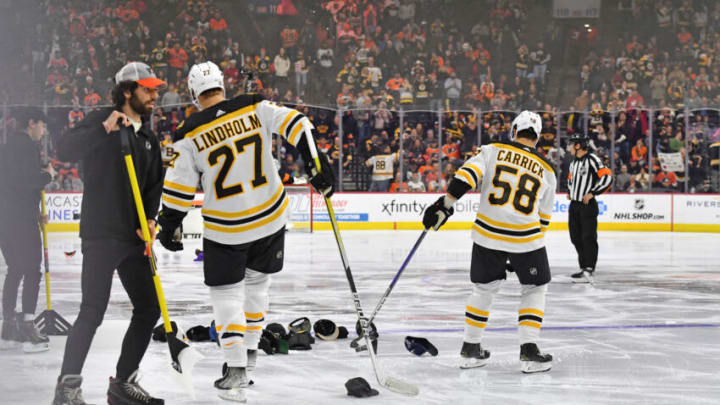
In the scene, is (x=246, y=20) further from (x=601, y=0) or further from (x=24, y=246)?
(x=24, y=246)

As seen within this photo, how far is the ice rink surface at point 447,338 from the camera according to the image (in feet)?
14.2

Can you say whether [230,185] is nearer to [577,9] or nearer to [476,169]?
[476,169]

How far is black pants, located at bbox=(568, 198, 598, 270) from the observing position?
9.42 meters

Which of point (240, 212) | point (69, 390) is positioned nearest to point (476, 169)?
point (240, 212)

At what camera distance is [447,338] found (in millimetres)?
5871

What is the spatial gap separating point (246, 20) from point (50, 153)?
7753mm

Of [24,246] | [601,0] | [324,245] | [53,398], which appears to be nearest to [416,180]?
[324,245]

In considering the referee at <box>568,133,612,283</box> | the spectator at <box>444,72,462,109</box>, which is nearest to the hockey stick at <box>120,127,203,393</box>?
the referee at <box>568,133,612,283</box>

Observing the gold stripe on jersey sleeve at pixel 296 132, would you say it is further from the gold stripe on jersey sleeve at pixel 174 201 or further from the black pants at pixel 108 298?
the black pants at pixel 108 298

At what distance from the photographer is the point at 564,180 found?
675 inches

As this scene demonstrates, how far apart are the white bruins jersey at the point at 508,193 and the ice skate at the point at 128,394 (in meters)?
2.03

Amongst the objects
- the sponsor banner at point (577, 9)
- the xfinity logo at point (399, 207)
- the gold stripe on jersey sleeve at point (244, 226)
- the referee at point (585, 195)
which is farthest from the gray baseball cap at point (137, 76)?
the sponsor banner at point (577, 9)

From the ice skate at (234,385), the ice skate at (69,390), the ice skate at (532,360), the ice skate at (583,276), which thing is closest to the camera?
the ice skate at (69,390)

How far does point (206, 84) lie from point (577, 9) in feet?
66.0
